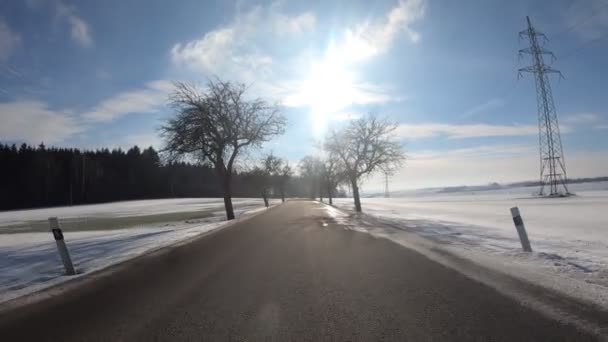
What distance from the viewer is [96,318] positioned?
3641 mm

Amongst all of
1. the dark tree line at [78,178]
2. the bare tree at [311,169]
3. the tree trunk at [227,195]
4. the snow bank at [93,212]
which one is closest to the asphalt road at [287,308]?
the tree trunk at [227,195]

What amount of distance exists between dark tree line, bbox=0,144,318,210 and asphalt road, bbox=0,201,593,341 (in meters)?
48.6

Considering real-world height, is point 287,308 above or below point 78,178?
below

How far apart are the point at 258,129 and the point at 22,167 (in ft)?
284

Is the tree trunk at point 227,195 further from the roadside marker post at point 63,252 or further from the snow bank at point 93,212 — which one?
the snow bank at point 93,212

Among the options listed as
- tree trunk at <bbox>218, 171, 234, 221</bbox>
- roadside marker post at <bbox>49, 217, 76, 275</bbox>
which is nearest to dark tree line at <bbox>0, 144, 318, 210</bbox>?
tree trunk at <bbox>218, 171, 234, 221</bbox>

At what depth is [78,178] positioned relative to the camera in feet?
277

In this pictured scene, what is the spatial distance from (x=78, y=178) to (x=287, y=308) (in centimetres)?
10234

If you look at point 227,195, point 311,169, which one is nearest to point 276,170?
point 311,169

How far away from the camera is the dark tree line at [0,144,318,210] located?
2967 inches

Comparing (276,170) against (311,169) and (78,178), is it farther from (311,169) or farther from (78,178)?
(78,178)

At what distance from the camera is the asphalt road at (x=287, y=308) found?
9.77ft

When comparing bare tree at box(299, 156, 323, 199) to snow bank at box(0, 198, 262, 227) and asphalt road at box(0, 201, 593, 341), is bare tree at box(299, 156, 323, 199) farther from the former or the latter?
asphalt road at box(0, 201, 593, 341)

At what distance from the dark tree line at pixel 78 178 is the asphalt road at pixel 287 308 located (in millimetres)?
48609
